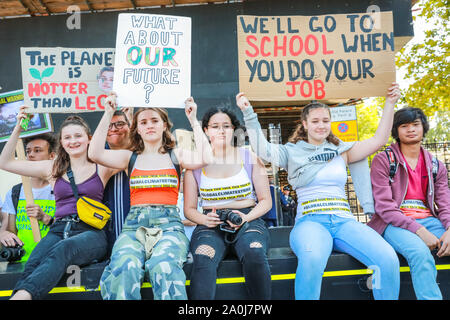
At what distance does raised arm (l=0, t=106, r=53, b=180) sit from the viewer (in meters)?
2.95

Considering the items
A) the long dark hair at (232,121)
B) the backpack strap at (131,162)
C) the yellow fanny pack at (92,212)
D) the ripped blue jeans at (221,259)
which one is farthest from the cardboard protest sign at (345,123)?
the yellow fanny pack at (92,212)

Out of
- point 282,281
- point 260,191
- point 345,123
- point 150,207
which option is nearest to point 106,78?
point 150,207

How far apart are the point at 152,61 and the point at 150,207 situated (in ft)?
4.13

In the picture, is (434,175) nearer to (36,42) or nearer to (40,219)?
(40,219)

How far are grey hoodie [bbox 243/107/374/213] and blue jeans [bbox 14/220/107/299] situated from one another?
146 cm

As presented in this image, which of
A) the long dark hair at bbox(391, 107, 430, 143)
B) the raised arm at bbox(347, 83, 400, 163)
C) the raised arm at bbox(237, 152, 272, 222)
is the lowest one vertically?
the raised arm at bbox(237, 152, 272, 222)

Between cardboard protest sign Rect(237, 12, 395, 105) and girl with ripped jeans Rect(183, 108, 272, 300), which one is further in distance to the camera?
cardboard protest sign Rect(237, 12, 395, 105)

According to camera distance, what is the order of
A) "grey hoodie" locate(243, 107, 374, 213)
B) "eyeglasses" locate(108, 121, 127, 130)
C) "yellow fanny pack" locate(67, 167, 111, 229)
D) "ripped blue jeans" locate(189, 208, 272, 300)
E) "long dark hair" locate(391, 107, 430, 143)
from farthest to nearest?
"eyeglasses" locate(108, 121, 127, 130) → "long dark hair" locate(391, 107, 430, 143) → "grey hoodie" locate(243, 107, 374, 213) → "yellow fanny pack" locate(67, 167, 111, 229) → "ripped blue jeans" locate(189, 208, 272, 300)

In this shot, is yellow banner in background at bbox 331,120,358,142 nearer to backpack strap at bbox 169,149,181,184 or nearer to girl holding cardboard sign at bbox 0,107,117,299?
backpack strap at bbox 169,149,181,184

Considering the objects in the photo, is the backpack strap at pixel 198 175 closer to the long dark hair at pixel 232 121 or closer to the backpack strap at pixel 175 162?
the backpack strap at pixel 175 162

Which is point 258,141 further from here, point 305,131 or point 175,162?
point 175,162

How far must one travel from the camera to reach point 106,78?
3.35 meters

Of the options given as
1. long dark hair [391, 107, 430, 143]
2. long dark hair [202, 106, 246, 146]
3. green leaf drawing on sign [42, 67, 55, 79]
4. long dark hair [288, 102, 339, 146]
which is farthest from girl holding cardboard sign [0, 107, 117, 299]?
long dark hair [391, 107, 430, 143]
